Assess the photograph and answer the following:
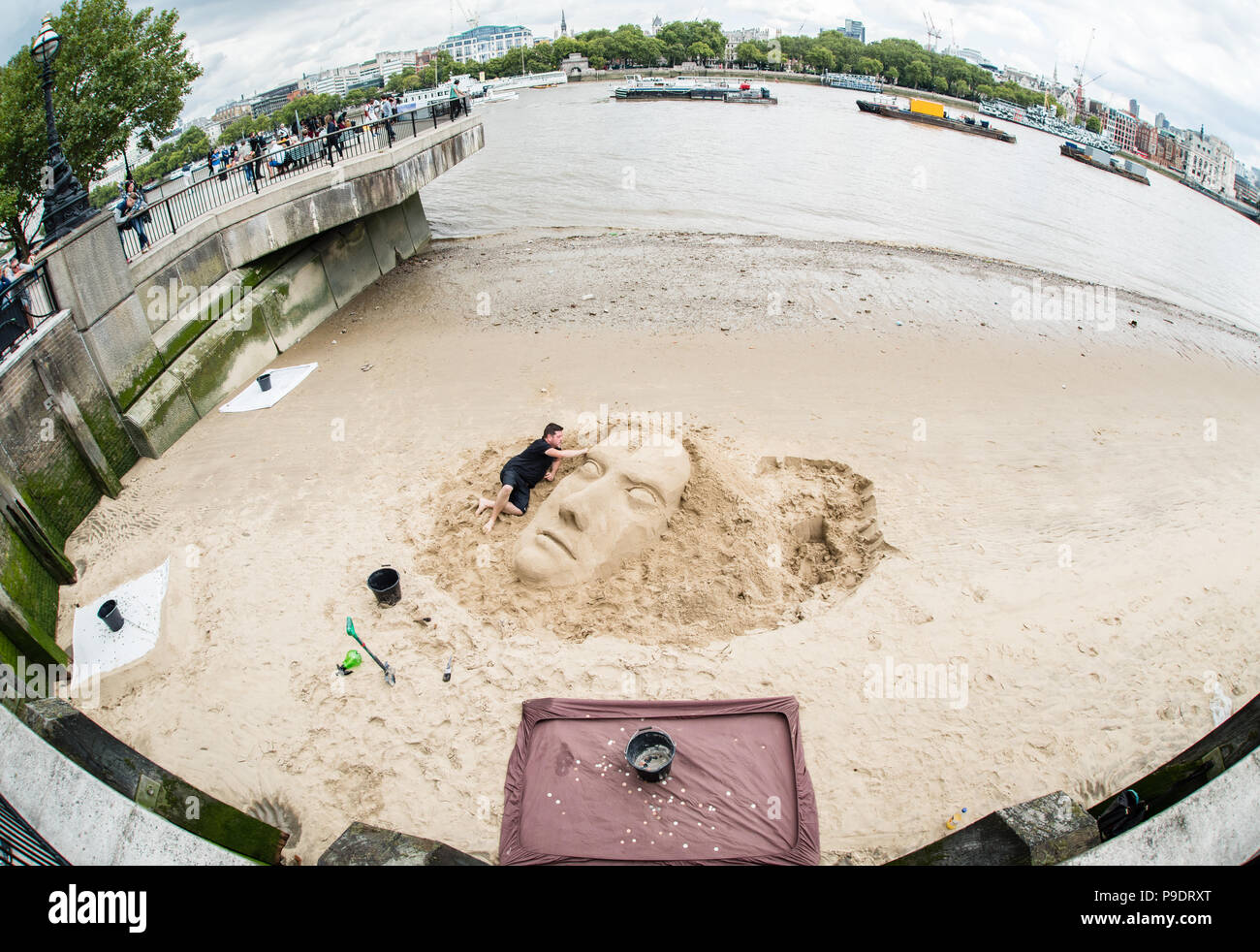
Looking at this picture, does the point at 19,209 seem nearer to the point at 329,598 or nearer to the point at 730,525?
the point at 329,598

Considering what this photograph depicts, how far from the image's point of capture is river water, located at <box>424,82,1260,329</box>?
88.2 feet

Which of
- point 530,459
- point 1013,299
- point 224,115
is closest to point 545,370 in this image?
point 530,459

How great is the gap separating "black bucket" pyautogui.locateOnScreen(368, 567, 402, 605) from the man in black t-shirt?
1.49 metres

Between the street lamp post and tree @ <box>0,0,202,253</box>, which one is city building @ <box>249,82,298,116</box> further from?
the street lamp post

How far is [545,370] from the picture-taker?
1429cm

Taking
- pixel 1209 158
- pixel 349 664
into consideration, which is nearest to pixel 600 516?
pixel 349 664

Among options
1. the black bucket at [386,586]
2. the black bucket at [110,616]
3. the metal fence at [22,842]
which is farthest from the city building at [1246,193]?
the metal fence at [22,842]

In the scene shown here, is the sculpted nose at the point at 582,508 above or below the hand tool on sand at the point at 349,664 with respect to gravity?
above

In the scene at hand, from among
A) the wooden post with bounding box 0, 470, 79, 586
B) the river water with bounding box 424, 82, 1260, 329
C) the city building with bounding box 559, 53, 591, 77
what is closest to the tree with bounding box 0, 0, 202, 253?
the river water with bounding box 424, 82, 1260, 329

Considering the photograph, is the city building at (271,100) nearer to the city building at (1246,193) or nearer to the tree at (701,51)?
the tree at (701,51)

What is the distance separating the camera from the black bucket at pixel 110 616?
774 cm

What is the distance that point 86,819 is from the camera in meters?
→ 4.38

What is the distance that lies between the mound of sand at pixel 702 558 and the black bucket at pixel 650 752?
→ 6.48ft

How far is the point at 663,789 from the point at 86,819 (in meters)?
3.97
